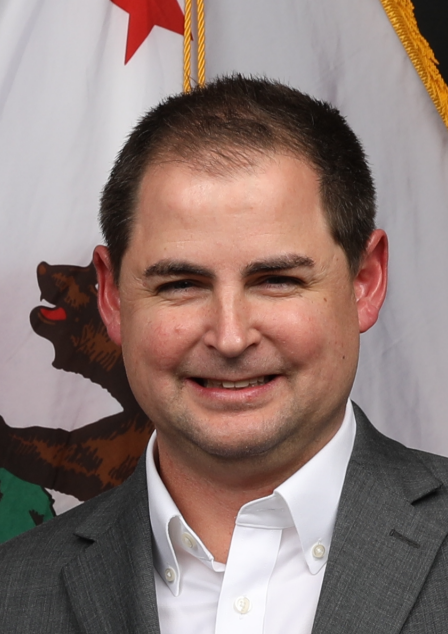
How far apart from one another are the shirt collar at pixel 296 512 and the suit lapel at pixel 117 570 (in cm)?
5

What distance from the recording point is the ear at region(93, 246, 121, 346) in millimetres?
2004

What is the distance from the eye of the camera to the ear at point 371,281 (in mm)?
1889

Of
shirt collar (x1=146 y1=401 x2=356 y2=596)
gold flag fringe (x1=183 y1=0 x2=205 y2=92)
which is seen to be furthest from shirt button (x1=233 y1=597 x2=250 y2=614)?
gold flag fringe (x1=183 y1=0 x2=205 y2=92)

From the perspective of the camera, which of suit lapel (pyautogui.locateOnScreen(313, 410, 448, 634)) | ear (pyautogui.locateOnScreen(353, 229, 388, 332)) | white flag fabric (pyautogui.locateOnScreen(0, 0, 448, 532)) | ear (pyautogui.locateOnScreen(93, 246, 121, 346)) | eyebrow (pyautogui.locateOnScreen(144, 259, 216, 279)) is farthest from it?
white flag fabric (pyautogui.locateOnScreen(0, 0, 448, 532))

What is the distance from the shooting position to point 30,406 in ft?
7.98

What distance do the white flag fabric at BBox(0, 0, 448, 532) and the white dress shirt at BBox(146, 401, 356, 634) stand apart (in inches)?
30.2

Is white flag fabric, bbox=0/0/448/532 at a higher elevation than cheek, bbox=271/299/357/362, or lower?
higher

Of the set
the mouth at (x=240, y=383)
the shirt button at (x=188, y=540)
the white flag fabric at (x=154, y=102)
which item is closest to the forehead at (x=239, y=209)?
the mouth at (x=240, y=383)

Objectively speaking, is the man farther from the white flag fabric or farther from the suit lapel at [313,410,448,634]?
the white flag fabric

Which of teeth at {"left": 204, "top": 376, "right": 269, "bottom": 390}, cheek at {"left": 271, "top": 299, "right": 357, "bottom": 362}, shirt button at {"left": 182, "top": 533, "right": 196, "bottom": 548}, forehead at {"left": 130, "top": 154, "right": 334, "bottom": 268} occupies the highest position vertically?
forehead at {"left": 130, "top": 154, "right": 334, "bottom": 268}

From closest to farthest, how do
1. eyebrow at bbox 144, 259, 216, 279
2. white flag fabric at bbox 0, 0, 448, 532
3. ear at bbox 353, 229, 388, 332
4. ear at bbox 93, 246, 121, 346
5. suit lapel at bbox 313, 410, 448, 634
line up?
suit lapel at bbox 313, 410, 448, 634, eyebrow at bbox 144, 259, 216, 279, ear at bbox 353, 229, 388, 332, ear at bbox 93, 246, 121, 346, white flag fabric at bbox 0, 0, 448, 532

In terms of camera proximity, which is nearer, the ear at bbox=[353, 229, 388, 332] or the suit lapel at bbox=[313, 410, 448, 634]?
the suit lapel at bbox=[313, 410, 448, 634]

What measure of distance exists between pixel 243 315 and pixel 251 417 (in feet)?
0.64

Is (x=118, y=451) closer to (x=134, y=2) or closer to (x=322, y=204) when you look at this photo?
(x=322, y=204)
